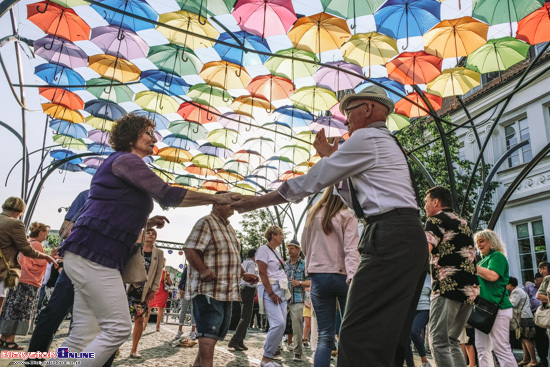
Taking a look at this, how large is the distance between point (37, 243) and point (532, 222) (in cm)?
1930

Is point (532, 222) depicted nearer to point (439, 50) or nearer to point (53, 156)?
point (439, 50)

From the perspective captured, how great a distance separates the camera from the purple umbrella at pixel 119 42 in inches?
424

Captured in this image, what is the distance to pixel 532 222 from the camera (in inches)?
750

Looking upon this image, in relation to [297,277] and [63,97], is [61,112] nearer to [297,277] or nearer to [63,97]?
[63,97]

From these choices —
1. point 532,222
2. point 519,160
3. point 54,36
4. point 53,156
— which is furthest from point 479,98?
point 53,156

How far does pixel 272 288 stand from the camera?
7.55 m

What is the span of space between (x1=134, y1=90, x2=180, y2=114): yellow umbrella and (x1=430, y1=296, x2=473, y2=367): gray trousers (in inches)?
477

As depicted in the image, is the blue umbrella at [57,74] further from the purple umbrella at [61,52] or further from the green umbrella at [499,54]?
the green umbrella at [499,54]

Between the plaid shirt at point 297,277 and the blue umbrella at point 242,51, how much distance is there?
5.27 meters

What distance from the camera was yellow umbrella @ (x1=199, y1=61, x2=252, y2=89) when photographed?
468 inches

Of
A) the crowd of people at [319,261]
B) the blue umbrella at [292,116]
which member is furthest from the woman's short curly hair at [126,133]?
the blue umbrella at [292,116]

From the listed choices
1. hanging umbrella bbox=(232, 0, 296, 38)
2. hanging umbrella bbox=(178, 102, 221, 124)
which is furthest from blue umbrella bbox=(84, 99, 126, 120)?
hanging umbrella bbox=(232, 0, 296, 38)

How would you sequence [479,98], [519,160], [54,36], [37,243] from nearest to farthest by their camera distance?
[37,243] < [54,36] < [519,160] < [479,98]

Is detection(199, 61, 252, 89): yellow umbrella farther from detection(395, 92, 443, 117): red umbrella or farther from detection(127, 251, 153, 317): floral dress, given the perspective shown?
detection(127, 251, 153, 317): floral dress
